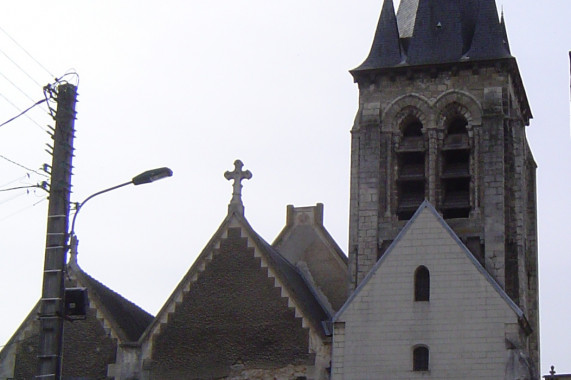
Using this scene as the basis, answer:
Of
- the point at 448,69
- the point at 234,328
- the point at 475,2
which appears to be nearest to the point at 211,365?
the point at 234,328

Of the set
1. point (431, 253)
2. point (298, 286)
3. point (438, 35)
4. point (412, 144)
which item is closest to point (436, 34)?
point (438, 35)

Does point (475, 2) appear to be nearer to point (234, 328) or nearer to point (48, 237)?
point (234, 328)

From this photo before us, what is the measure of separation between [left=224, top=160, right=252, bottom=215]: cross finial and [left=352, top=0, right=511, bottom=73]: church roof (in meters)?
5.60

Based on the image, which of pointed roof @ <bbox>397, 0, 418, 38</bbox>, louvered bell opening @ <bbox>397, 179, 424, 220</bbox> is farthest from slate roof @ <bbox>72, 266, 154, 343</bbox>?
pointed roof @ <bbox>397, 0, 418, 38</bbox>

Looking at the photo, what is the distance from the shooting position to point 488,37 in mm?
37406

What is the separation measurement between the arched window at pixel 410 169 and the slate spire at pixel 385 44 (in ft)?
6.01

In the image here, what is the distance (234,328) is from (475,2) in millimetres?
12709

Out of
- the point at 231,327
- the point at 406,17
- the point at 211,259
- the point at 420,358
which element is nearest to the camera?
the point at 420,358

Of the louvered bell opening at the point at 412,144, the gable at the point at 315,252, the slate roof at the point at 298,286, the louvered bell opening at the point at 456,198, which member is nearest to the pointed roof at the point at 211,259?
the slate roof at the point at 298,286

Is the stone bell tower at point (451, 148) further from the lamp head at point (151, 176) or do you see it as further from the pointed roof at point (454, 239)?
the lamp head at point (151, 176)

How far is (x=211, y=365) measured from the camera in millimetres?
32062

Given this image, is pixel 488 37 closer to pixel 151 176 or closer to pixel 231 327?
pixel 231 327

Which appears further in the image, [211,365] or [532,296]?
[532,296]

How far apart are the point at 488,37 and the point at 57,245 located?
19286 mm
